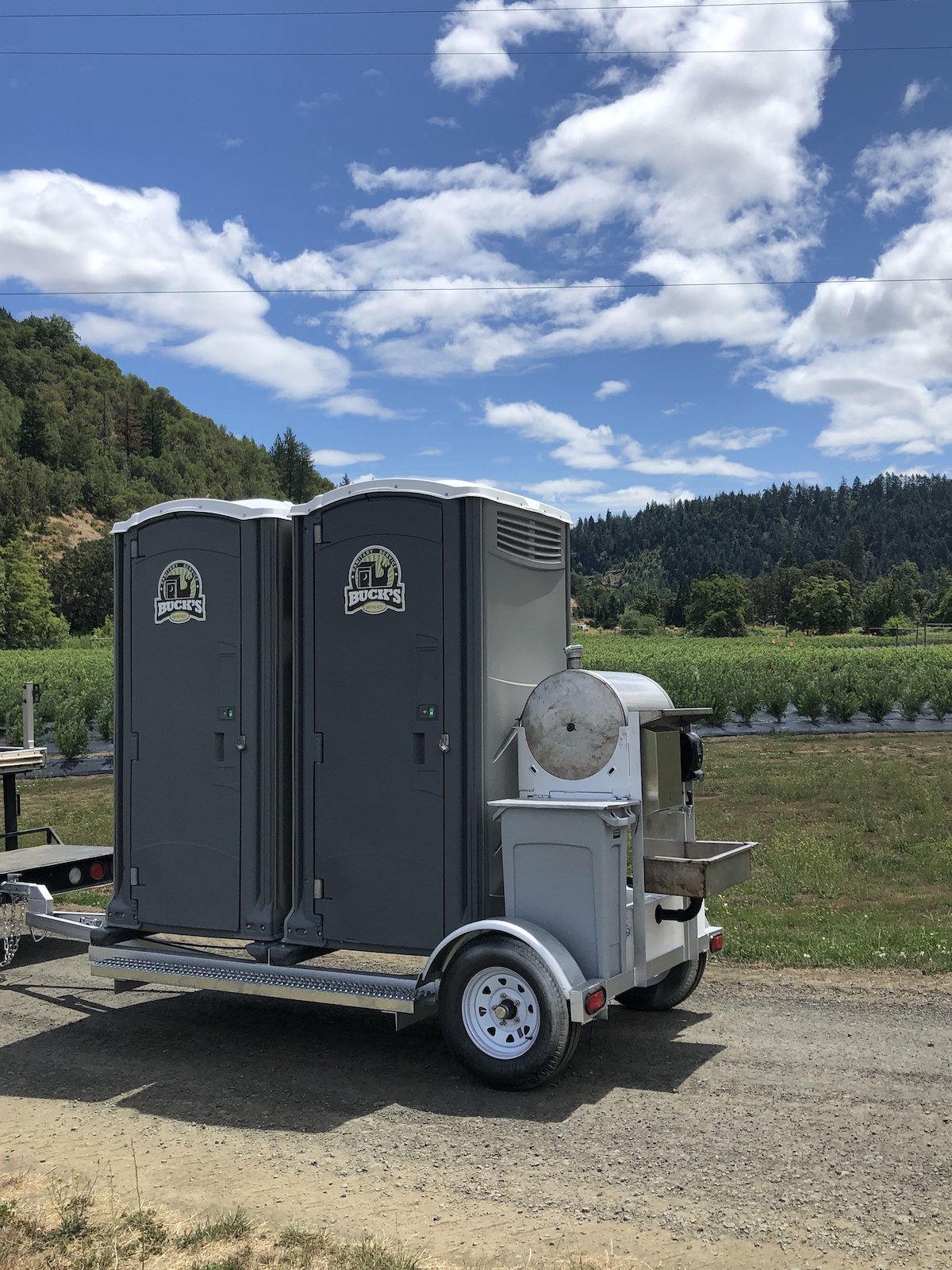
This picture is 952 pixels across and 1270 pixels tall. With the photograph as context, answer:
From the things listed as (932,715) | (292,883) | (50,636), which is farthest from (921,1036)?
(50,636)

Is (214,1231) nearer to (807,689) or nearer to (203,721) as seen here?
(203,721)

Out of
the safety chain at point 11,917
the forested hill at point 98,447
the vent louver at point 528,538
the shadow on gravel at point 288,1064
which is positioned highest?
the forested hill at point 98,447

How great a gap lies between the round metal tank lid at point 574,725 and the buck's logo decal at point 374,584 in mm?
942

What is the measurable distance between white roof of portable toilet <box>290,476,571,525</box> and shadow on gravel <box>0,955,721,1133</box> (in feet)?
9.79

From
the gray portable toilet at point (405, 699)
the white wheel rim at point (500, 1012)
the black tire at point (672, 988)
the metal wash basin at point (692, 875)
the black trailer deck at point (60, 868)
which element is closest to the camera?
the white wheel rim at point (500, 1012)

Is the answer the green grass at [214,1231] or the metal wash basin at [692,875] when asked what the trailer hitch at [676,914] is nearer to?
the metal wash basin at [692,875]

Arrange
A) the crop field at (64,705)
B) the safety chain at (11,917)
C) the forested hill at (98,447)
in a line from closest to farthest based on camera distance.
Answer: the safety chain at (11,917), the crop field at (64,705), the forested hill at (98,447)

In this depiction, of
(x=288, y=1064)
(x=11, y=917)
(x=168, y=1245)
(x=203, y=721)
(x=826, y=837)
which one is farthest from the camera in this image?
(x=826, y=837)

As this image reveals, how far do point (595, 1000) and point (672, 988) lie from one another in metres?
1.50

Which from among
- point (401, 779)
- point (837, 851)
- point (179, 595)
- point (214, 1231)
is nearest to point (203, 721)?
point (179, 595)

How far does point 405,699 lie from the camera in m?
5.95

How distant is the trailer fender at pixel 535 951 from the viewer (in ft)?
16.8

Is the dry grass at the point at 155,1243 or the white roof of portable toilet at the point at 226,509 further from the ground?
the white roof of portable toilet at the point at 226,509

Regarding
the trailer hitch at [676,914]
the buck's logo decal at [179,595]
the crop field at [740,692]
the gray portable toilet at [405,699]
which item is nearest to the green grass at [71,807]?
the crop field at [740,692]
